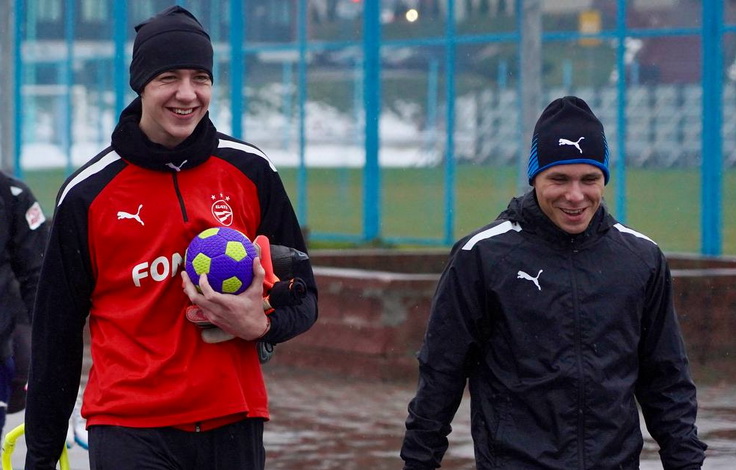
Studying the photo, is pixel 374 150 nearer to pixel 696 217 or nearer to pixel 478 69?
pixel 478 69

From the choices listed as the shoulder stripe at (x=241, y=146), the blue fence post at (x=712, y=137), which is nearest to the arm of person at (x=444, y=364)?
the shoulder stripe at (x=241, y=146)

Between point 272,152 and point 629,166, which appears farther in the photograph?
point 272,152

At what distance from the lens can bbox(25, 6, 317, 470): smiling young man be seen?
13.3ft

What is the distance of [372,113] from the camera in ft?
57.8

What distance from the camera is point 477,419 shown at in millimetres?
4207

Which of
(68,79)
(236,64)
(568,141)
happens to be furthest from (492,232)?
(68,79)

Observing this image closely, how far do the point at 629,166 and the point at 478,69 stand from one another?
276 centimetres

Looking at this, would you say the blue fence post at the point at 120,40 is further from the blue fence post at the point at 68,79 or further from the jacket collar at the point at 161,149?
the jacket collar at the point at 161,149

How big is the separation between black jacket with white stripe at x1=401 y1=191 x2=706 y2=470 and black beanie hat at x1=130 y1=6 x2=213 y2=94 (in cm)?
92

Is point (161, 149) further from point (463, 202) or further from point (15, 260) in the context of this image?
point (463, 202)

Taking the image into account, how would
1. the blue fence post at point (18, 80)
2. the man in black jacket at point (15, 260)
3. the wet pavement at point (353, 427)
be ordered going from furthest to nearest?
the blue fence post at point (18, 80)
the wet pavement at point (353, 427)
the man in black jacket at point (15, 260)

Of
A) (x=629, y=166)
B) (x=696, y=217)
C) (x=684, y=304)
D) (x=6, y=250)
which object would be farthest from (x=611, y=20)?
(x=6, y=250)

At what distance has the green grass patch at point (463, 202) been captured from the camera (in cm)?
1557

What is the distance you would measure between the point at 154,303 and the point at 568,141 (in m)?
1.25
